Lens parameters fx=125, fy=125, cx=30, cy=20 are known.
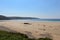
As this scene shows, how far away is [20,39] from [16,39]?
23 cm

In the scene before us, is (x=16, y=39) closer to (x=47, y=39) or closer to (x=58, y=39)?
(x=47, y=39)

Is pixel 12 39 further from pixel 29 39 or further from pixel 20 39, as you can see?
pixel 29 39

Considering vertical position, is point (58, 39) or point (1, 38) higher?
point (1, 38)

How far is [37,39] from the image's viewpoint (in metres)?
7.54

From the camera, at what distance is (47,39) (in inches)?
301

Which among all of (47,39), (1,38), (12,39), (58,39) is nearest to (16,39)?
(12,39)

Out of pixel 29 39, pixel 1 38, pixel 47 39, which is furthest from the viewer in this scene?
pixel 47 39

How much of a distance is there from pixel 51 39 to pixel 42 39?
0.62m

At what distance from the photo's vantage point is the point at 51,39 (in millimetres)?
7762

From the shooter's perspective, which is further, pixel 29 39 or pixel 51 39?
pixel 51 39

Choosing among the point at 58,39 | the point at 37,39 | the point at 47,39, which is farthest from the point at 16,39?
the point at 58,39

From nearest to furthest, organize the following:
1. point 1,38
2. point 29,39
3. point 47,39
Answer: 1. point 1,38
2. point 29,39
3. point 47,39

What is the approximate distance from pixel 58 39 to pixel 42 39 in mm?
1128

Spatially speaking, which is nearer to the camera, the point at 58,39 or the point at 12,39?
the point at 12,39
